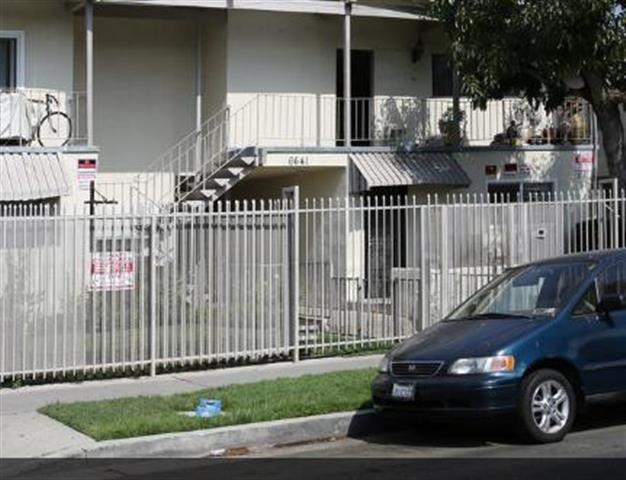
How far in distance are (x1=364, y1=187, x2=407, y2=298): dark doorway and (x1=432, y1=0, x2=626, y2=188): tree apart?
4.25 metres

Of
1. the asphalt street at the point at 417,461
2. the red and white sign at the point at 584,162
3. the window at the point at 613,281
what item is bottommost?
the asphalt street at the point at 417,461

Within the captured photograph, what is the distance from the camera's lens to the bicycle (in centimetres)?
1828

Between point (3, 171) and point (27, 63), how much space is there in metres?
2.85

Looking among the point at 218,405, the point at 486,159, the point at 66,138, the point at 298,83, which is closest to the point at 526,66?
the point at 486,159

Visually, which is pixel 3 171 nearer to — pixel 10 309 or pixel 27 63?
pixel 27 63

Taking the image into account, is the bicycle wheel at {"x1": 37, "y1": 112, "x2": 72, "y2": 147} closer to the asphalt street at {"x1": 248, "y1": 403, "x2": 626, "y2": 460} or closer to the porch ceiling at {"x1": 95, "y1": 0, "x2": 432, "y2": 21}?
the porch ceiling at {"x1": 95, "y1": 0, "x2": 432, "y2": 21}

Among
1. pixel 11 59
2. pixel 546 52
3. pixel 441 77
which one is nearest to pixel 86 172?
pixel 11 59

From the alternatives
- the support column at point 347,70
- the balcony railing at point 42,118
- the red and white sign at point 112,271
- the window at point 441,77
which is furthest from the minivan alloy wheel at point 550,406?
the window at point 441,77

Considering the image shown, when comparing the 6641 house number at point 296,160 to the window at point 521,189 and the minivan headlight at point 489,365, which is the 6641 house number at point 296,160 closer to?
the window at point 521,189

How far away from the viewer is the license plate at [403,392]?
8.88m

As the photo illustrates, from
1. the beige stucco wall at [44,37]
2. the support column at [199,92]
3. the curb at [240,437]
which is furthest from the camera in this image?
the support column at [199,92]

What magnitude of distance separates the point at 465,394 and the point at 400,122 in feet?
45.6

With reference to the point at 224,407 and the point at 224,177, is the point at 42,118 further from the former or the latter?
the point at 224,407

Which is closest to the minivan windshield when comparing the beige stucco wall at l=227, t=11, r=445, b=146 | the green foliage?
the green foliage
